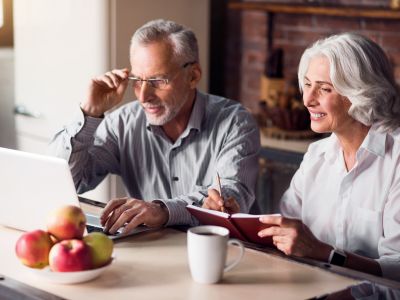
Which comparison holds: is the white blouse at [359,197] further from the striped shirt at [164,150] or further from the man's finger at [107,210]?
the man's finger at [107,210]

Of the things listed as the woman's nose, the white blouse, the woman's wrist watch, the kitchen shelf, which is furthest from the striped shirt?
the kitchen shelf

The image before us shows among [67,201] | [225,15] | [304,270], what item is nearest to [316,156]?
[304,270]

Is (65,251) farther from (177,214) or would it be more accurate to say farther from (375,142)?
(375,142)

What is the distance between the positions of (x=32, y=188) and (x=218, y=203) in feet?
1.70

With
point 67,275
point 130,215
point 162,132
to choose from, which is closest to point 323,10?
point 162,132

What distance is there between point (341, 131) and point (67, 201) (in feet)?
2.73

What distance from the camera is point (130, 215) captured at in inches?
90.8

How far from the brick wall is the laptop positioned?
224 centimetres

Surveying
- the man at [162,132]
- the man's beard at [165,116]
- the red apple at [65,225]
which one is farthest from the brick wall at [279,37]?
the red apple at [65,225]

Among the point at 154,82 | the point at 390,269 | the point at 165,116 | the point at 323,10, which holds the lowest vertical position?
the point at 390,269

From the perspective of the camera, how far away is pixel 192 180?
114 inches

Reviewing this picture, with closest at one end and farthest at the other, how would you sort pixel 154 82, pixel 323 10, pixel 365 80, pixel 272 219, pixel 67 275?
1. pixel 67 275
2. pixel 272 219
3. pixel 365 80
4. pixel 154 82
5. pixel 323 10

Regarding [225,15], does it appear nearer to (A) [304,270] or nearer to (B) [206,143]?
(B) [206,143]

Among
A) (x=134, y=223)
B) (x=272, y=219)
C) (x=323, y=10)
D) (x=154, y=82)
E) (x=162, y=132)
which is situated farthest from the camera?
(x=323, y=10)
